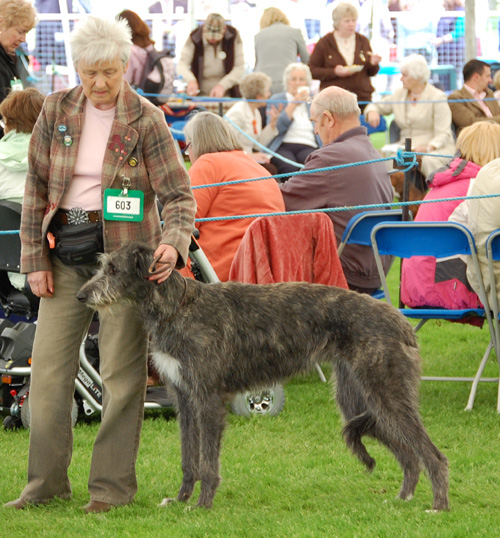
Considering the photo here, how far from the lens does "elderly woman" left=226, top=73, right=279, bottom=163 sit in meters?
11.5

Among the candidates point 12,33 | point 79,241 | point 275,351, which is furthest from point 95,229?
point 12,33

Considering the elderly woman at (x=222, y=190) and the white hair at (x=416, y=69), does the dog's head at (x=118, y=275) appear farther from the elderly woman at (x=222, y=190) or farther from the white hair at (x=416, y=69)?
the white hair at (x=416, y=69)

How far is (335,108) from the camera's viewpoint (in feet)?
22.9

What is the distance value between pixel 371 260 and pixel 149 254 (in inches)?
122

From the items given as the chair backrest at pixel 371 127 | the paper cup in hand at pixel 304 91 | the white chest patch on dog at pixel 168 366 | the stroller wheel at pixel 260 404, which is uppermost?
the paper cup in hand at pixel 304 91

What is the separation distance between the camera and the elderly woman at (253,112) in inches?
454

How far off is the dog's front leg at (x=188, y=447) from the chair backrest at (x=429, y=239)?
205 cm

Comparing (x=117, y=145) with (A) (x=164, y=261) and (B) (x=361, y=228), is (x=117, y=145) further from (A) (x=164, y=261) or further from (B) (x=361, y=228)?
(B) (x=361, y=228)

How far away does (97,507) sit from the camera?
13.5 feet

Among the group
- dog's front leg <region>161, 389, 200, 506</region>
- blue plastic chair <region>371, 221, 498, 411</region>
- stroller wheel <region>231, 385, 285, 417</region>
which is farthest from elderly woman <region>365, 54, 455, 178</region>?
dog's front leg <region>161, 389, 200, 506</region>

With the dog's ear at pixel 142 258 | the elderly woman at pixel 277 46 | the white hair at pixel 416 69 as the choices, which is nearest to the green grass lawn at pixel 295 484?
the dog's ear at pixel 142 258

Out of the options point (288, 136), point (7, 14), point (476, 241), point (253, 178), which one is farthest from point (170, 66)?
point (476, 241)

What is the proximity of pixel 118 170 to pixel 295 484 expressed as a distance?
5.62ft

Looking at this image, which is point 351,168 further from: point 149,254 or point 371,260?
point 149,254
